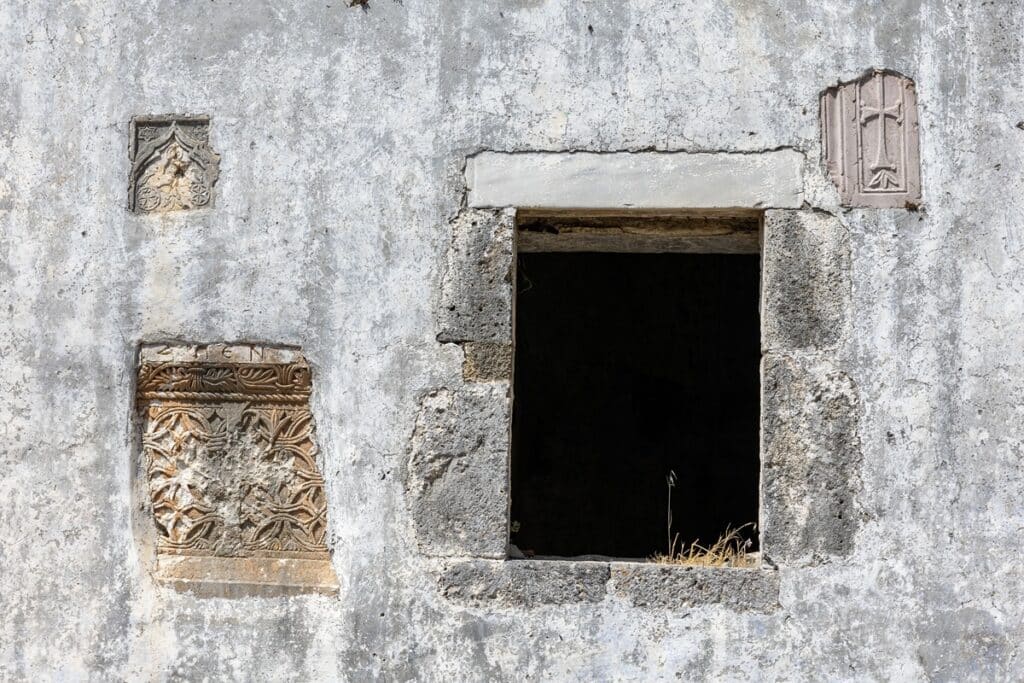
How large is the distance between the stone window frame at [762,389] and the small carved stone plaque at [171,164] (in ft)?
2.87

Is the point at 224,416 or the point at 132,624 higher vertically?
the point at 224,416

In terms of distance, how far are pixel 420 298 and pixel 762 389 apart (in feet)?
3.73

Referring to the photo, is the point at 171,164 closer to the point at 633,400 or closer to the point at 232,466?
the point at 232,466

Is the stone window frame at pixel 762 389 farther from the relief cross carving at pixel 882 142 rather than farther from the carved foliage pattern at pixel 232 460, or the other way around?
the carved foliage pattern at pixel 232 460

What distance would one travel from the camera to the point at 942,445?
3.82 m

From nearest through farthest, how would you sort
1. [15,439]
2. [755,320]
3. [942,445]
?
1. [942,445]
2. [15,439]
3. [755,320]

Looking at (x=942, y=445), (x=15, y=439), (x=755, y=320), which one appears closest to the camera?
(x=942, y=445)

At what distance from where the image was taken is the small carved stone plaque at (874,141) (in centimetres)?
389

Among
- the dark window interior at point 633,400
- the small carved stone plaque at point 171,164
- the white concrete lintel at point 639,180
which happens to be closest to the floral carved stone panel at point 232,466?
the small carved stone plaque at point 171,164

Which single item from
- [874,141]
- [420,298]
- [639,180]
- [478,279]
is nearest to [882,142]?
[874,141]

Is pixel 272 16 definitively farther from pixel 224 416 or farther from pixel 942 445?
pixel 942 445

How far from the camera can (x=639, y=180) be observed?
3.93 metres

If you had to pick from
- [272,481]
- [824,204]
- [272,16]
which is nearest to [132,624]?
[272,481]

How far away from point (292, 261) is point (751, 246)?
1.59 m
